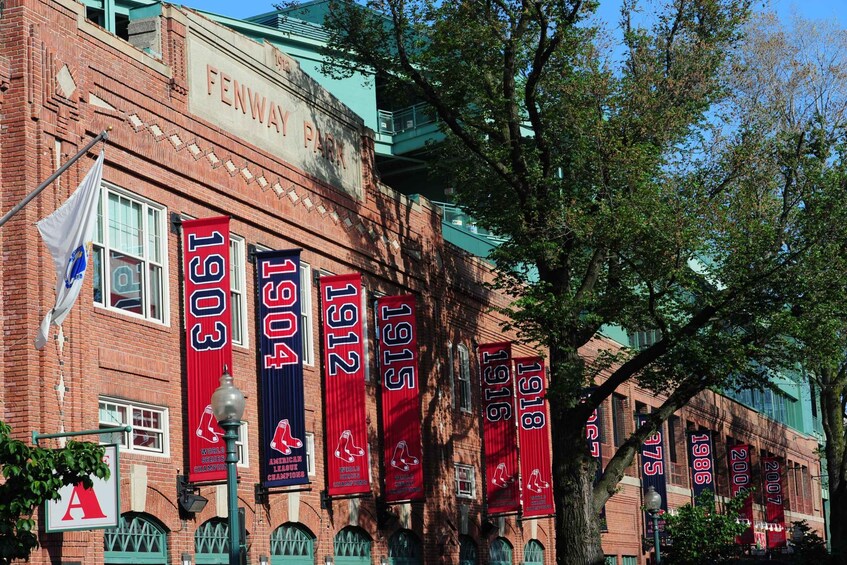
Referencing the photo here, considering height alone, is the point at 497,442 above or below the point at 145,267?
below

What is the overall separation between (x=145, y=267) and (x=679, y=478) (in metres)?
35.2

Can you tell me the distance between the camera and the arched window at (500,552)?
110ft

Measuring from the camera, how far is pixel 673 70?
28.8m

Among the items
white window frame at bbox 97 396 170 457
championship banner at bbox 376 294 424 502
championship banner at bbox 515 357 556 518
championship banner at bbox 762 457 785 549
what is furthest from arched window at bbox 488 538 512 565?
championship banner at bbox 762 457 785 549

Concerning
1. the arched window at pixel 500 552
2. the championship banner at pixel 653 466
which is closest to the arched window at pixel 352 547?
the arched window at pixel 500 552

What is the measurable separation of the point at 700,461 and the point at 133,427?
36.0 metres

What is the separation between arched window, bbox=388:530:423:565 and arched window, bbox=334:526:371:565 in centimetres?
112

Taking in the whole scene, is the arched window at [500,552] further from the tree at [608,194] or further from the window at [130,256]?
the window at [130,256]

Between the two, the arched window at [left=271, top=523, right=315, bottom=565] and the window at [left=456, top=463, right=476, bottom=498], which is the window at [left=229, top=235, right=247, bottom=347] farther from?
the window at [left=456, top=463, right=476, bottom=498]

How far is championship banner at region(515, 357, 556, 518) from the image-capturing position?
3294cm

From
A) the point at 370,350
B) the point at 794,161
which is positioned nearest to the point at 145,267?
the point at 370,350

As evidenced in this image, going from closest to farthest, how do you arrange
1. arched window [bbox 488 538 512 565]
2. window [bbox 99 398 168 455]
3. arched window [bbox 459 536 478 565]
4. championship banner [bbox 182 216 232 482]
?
1. window [bbox 99 398 168 455]
2. championship banner [bbox 182 216 232 482]
3. arched window [bbox 459 536 478 565]
4. arched window [bbox 488 538 512 565]

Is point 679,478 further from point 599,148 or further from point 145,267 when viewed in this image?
point 145,267

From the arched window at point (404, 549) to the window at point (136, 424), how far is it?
8516 mm
